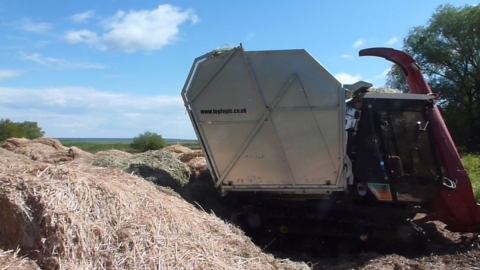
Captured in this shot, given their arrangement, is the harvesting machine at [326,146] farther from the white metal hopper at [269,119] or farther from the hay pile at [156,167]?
the hay pile at [156,167]

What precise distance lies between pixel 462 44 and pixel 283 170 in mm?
29849

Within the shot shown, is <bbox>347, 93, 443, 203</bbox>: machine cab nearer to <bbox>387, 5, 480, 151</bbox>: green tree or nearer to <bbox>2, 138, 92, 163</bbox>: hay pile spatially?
<bbox>2, 138, 92, 163</bbox>: hay pile

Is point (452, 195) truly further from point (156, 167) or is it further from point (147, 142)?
point (147, 142)

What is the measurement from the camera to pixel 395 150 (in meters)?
8.52

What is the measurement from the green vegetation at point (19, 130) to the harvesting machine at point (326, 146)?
17888 millimetres

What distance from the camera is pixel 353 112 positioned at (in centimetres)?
873

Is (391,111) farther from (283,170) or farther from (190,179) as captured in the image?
(190,179)

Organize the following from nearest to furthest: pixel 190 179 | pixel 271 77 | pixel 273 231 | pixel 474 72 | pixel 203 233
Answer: pixel 203 233
pixel 271 77
pixel 273 231
pixel 190 179
pixel 474 72

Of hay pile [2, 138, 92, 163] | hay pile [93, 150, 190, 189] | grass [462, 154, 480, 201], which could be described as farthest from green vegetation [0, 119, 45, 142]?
grass [462, 154, 480, 201]

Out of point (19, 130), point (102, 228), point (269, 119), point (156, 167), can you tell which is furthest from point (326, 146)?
point (19, 130)

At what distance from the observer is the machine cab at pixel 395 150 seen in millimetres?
8477

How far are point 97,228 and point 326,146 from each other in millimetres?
4340

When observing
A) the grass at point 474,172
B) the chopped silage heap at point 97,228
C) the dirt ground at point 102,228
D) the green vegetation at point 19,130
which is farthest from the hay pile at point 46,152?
the green vegetation at point 19,130

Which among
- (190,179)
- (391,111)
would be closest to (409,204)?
(391,111)
